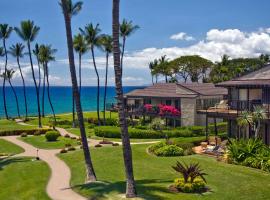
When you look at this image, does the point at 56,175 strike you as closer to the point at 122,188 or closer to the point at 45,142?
the point at 122,188

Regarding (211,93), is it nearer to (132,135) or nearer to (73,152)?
(132,135)

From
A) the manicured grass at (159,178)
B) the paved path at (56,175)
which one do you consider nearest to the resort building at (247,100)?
the manicured grass at (159,178)

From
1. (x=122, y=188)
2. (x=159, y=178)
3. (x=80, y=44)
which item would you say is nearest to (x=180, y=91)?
(x=80, y=44)

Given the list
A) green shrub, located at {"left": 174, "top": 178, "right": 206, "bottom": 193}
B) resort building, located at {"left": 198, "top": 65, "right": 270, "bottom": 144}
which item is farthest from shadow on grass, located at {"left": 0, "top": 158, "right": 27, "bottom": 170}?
green shrub, located at {"left": 174, "top": 178, "right": 206, "bottom": 193}

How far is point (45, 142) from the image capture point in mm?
47844

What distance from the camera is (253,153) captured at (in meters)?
29.7

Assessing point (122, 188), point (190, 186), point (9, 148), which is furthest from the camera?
point (9, 148)

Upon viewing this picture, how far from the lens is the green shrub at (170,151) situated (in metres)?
34.4

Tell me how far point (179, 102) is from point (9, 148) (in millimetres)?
24966

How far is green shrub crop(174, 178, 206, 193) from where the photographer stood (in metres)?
21.7

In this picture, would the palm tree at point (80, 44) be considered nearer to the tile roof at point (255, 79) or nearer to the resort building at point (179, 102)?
the resort building at point (179, 102)

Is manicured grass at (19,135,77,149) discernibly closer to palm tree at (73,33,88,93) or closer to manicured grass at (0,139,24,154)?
manicured grass at (0,139,24,154)

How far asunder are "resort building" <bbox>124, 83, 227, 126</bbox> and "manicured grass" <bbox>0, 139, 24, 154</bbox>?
Answer: 2032cm

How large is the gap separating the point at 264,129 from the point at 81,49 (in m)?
42.4
